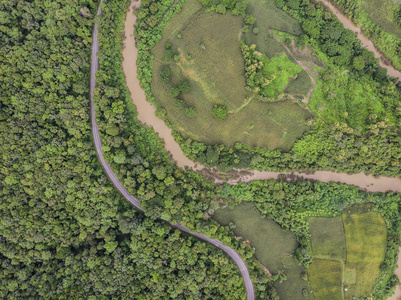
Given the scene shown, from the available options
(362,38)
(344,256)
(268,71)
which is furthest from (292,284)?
(362,38)

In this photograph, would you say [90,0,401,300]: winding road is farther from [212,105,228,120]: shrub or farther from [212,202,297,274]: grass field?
[212,105,228,120]: shrub

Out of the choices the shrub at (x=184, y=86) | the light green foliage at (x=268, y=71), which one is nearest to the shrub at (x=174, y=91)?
the shrub at (x=184, y=86)

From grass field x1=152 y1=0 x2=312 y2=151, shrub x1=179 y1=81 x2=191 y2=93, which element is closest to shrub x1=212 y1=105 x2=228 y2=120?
grass field x1=152 y1=0 x2=312 y2=151

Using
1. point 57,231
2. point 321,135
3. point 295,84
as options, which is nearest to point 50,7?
point 57,231

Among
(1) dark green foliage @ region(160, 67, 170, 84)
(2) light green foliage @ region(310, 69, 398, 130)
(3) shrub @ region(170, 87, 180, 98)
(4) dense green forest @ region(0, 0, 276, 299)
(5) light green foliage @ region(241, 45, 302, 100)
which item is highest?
(2) light green foliage @ region(310, 69, 398, 130)

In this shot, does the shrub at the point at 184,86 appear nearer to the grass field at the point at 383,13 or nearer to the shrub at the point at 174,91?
the shrub at the point at 174,91

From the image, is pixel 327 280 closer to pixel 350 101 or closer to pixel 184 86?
pixel 350 101

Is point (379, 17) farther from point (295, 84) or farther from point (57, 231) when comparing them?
point (57, 231)
